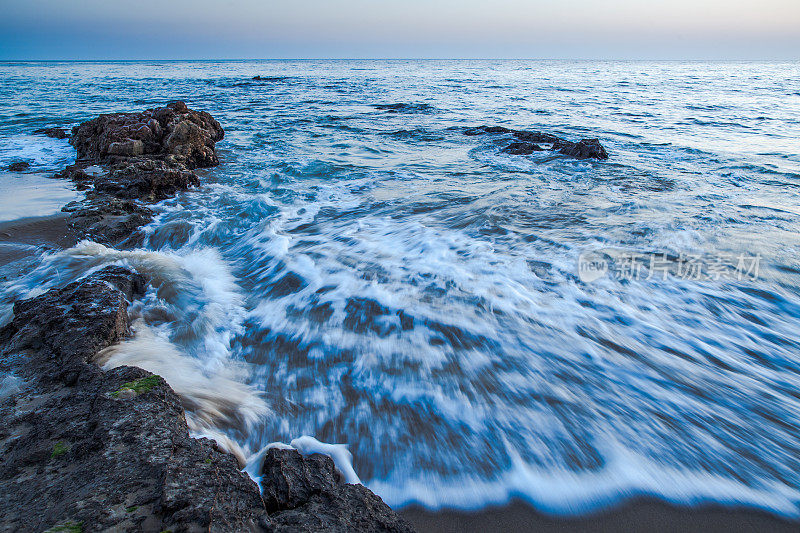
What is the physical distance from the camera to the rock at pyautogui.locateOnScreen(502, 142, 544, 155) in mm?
9000

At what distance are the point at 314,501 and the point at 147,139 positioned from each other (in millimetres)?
8562

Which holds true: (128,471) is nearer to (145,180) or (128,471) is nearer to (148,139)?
(145,180)

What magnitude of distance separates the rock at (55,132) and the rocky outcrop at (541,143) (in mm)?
10963

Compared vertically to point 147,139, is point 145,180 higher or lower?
lower

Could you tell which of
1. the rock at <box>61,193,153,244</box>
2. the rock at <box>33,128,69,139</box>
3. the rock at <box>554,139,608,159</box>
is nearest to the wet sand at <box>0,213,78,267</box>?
the rock at <box>61,193,153,244</box>

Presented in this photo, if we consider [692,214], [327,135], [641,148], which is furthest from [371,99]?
[692,214]

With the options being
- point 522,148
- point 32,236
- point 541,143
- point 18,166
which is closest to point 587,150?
point 522,148

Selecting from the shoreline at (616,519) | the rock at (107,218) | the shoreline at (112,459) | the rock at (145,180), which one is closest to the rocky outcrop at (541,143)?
the rock at (145,180)

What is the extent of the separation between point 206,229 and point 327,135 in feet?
23.6

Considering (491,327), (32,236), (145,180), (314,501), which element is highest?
(145,180)

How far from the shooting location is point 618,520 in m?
1.79

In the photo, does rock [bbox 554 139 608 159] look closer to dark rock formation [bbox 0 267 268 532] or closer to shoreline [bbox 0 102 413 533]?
shoreline [bbox 0 102 413 533]

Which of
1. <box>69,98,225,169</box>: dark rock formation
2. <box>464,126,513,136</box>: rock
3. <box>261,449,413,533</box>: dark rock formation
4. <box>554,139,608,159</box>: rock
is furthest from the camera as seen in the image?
<box>464,126,513,136</box>: rock

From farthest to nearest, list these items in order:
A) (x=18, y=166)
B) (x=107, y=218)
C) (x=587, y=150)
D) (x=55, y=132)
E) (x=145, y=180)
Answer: (x=55, y=132), (x=587, y=150), (x=18, y=166), (x=145, y=180), (x=107, y=218)
